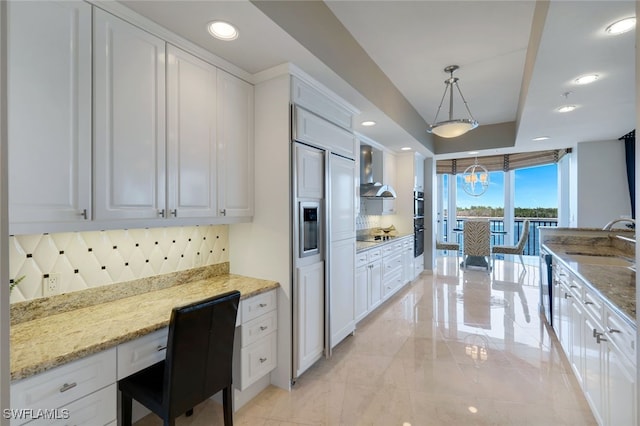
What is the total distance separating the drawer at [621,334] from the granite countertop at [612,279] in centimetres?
5

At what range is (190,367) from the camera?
1.50m

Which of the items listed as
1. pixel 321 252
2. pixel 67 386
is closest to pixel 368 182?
pixel 321 252

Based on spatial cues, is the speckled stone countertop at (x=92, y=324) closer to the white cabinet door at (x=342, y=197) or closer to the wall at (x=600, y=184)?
the white cabinet door at (x=342, y=197)

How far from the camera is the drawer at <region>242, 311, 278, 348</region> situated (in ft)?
6.68

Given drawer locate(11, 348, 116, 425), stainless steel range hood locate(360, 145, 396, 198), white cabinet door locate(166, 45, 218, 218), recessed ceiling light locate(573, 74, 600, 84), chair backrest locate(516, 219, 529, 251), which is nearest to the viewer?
drawer locate(11, 348, 116, 425)

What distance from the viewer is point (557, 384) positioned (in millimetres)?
2336

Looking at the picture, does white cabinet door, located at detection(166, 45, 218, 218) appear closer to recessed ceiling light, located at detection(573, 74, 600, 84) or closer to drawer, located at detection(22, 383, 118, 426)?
drawer, located at detection(22, 383, 118, 426)

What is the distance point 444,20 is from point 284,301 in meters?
2.58

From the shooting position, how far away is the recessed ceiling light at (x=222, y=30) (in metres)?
1.73

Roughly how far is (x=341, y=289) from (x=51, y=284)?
84.9 inches

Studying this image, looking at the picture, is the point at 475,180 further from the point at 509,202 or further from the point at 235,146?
the point at 235,146

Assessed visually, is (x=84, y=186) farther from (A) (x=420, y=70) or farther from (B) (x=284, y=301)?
(A) (x=420, y=70)

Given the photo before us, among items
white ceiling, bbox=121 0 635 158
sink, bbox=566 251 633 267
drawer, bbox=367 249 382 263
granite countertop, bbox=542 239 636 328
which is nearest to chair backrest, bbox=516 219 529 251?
white ceiling, bbox=121 0 635 158

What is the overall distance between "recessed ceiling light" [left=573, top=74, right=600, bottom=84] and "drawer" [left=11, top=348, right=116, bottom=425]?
3761 mm
